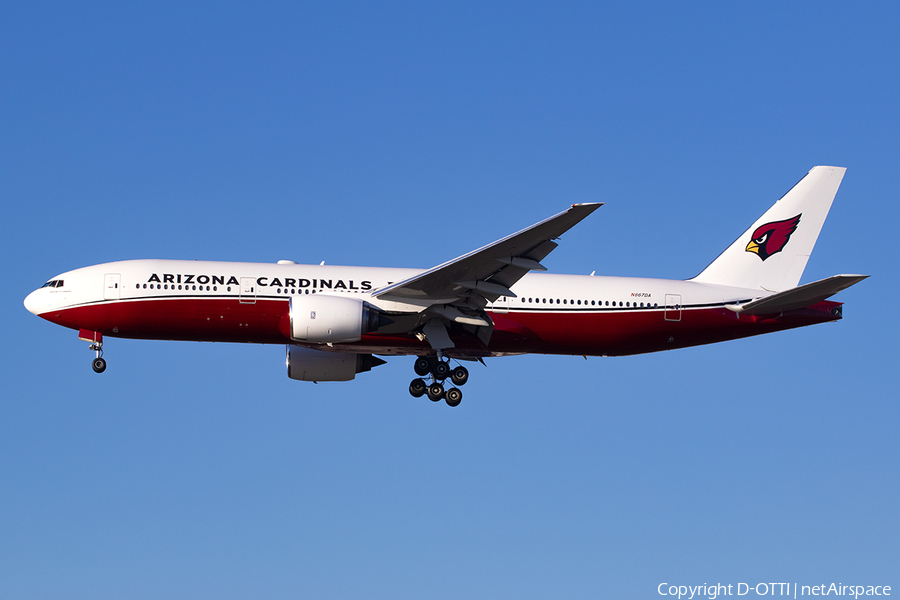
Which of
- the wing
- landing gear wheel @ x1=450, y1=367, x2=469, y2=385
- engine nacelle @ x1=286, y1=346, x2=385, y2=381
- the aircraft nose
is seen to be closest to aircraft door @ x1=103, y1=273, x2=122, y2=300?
the aircraft nose

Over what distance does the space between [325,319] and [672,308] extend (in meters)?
11.2

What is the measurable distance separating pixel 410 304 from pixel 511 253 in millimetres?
3977

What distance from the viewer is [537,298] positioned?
103 feet

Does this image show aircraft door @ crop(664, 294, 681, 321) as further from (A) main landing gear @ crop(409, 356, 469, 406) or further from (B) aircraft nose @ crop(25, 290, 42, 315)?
(B) aircraft nose @ crop(25, 290, 42, 315)

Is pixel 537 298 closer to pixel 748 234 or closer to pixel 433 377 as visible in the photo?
pixel 433 377

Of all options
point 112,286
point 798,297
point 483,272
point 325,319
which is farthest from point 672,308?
point 112,286

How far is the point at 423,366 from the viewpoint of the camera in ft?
105

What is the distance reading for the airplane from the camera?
29.1m

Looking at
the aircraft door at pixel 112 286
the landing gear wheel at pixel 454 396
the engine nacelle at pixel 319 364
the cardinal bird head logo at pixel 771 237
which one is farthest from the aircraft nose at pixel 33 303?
the cardinal bird head logo at pixel 771 237

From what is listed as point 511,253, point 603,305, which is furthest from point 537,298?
point 511,253

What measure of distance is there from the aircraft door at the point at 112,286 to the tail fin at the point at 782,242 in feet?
61.5

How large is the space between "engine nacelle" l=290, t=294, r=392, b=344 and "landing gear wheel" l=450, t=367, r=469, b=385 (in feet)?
13.1

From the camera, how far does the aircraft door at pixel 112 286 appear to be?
30.1 metres

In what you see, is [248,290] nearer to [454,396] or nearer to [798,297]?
[454,396]
